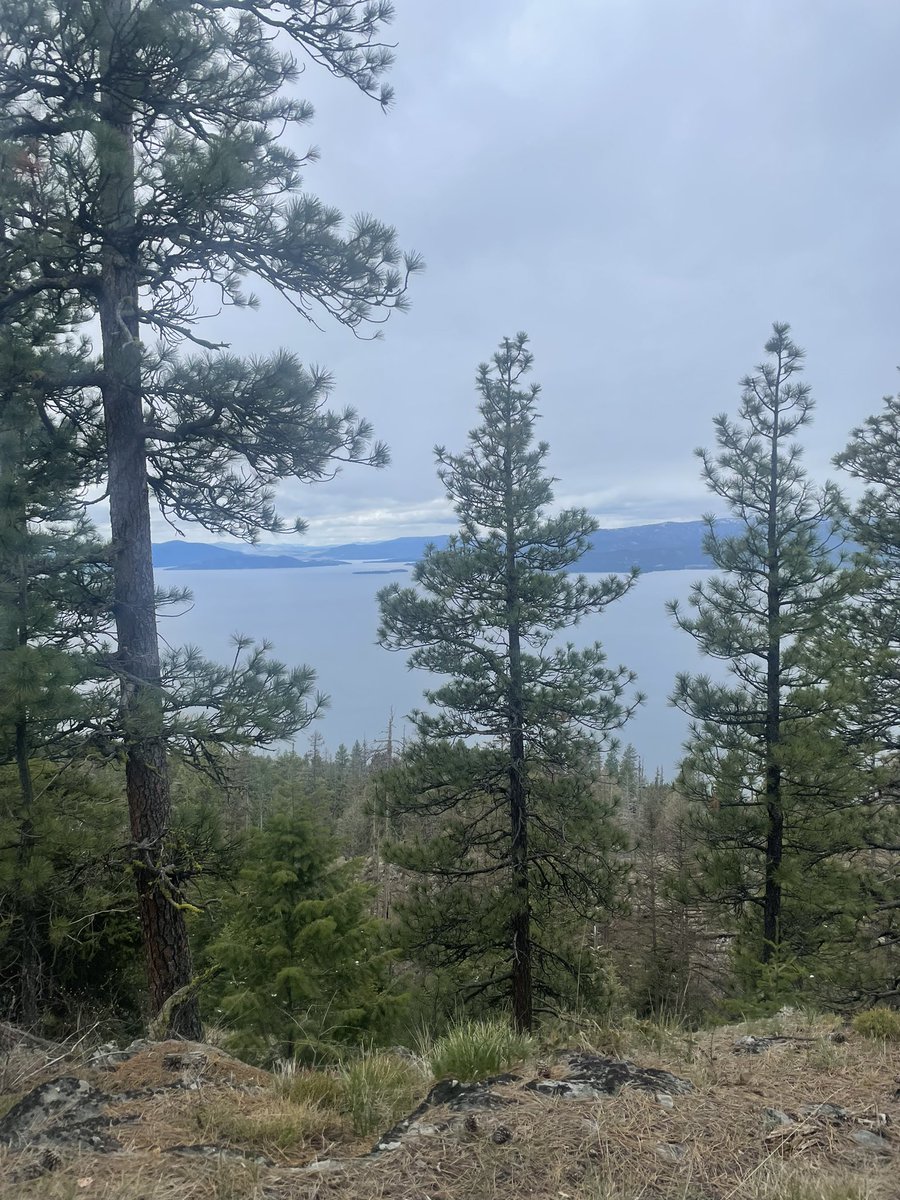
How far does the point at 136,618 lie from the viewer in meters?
4.84

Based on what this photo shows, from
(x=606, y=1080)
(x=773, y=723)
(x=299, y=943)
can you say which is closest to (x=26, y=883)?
(x=299, y=943)

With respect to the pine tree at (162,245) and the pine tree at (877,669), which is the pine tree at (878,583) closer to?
the pine tree at (877,669)

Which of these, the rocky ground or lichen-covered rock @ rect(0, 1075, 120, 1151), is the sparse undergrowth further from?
lichen-covered rock @ rect(0, 1075, 120, 1151)

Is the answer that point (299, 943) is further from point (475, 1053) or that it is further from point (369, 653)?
point (369, 653)

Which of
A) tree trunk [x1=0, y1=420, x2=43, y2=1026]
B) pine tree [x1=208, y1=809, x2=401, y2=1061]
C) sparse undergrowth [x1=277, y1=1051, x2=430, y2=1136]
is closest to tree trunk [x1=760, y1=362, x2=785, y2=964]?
pine tree [x1=208, y1=809, x2=401, y2=1061]

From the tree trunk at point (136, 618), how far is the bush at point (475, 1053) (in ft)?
8.04

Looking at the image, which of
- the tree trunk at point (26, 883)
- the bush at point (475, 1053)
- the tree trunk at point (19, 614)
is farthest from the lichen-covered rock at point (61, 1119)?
the tree trunk at point (26, 883)

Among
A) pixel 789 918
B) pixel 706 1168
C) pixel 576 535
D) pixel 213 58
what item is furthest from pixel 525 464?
pixel 706 1168

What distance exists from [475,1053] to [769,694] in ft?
27.0

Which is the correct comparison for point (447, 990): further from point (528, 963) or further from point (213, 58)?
point (213, 58)

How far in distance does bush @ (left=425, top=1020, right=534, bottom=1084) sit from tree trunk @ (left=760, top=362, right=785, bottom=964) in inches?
295

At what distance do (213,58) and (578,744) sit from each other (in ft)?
27.1

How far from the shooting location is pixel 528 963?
898 centimetres

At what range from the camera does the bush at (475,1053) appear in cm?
288
